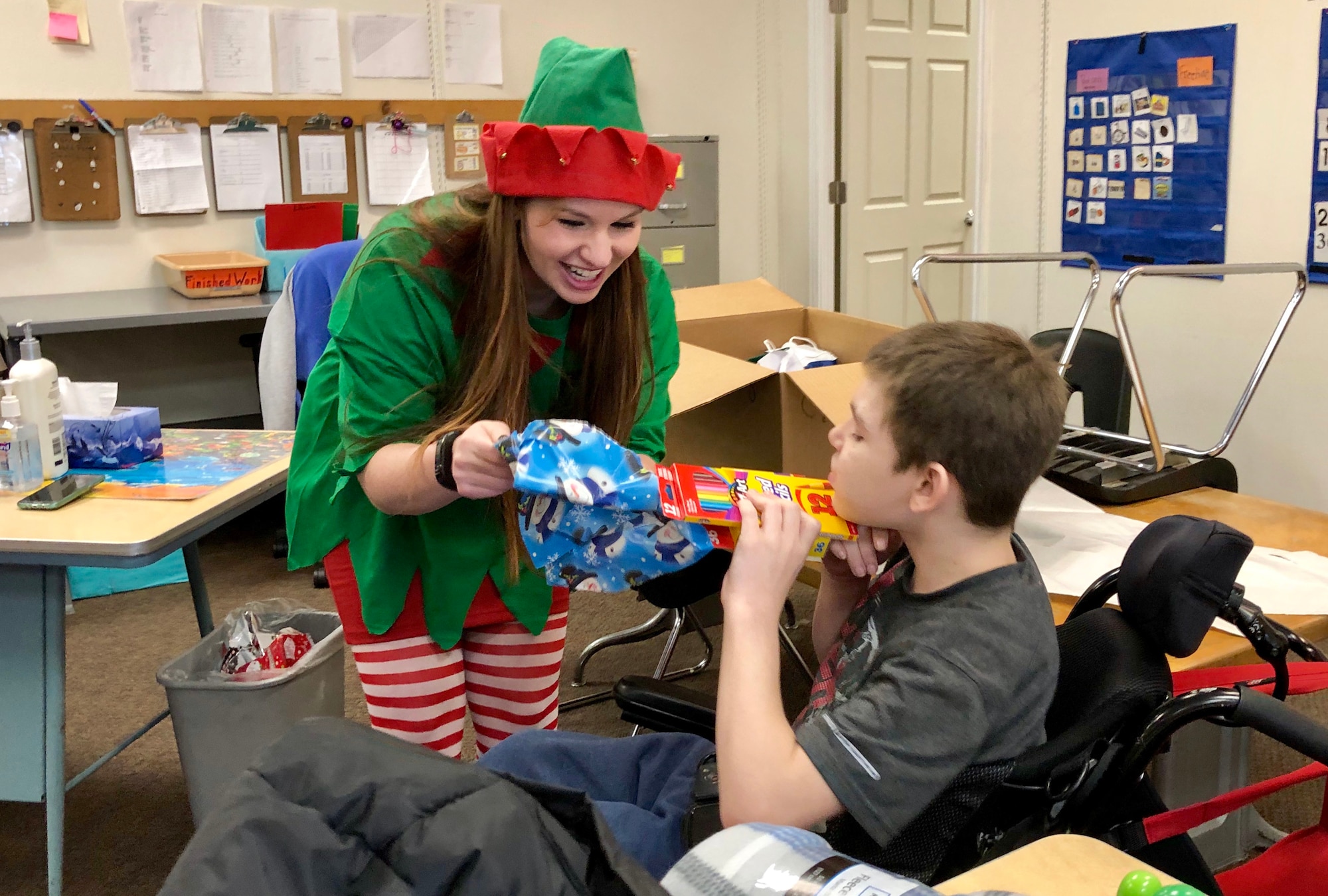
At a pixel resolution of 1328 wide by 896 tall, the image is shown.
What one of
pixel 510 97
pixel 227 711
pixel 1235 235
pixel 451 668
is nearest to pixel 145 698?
pixel 227 711

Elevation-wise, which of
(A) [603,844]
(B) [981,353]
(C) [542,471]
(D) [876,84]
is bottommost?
(A) [603,844]

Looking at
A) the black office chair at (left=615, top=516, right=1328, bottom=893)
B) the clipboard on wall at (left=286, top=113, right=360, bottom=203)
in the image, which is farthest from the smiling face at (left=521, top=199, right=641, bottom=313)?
the clipboard on wall at (left=286, top=113, right=360, bottom=203)

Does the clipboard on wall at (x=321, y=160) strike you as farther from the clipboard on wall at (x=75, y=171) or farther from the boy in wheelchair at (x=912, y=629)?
the boy in wheelchair at (x=912, y=629)

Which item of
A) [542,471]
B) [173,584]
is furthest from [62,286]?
[542,471]

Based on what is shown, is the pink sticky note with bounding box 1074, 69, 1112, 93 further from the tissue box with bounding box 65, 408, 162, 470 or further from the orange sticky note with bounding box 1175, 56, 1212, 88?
the tissue box with bounding box 65, 408, 162, 470

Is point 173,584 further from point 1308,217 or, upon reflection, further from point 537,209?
point 1308,217

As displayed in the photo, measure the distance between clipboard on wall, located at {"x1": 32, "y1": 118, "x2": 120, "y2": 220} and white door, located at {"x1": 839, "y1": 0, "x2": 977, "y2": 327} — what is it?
3035mm

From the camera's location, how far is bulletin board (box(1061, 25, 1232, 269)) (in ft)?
11.6

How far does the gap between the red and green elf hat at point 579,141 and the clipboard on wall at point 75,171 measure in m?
3.38

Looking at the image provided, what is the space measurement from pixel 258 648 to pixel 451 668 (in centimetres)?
83

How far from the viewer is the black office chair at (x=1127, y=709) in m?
1.05

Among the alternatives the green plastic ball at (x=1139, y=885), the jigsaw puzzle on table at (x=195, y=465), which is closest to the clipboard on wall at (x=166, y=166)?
the jigsaw puzzle on table at (x=195, y=465)

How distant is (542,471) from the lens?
1.05 metres

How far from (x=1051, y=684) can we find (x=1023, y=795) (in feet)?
0.36
